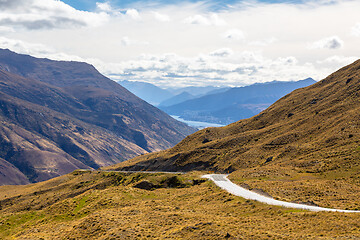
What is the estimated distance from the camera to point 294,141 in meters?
108

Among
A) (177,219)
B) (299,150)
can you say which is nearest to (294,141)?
(299,150)

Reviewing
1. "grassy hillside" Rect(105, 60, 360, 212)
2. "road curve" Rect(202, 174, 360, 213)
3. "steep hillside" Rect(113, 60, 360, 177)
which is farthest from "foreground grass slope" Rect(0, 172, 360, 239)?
"steep hillside" Rect(113, 60, 360, 177)

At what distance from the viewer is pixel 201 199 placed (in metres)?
56.2

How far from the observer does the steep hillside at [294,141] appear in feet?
262

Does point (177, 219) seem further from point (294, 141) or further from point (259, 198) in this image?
point (294, 141)

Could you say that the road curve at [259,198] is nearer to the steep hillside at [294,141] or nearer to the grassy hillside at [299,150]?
the grassy hillside at [299,150]

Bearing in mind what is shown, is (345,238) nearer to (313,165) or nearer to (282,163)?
Result: (313,165)

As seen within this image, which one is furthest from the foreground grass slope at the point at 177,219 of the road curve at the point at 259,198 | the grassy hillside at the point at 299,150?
the grassy hillside at the point at 299,150

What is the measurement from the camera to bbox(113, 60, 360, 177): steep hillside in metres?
79.9

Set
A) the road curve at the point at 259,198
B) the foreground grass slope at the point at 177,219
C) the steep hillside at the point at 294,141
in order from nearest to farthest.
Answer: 1. the foreground grass slope at the point at 177,219
2. the road curve at the point at 259,198
3. the steep hillside at the point at 294,141

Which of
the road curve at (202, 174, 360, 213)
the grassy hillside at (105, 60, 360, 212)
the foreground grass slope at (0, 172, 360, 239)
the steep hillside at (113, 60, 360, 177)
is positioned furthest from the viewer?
the steep hillside at (113, 60, 360, 177)

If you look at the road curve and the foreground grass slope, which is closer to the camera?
the foreground grass slope

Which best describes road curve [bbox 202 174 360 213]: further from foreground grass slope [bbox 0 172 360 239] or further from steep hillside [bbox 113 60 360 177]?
steep hillside [bbox 113 60 360 177]

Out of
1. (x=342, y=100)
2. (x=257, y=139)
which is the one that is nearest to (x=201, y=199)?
(x=257, y=139)
